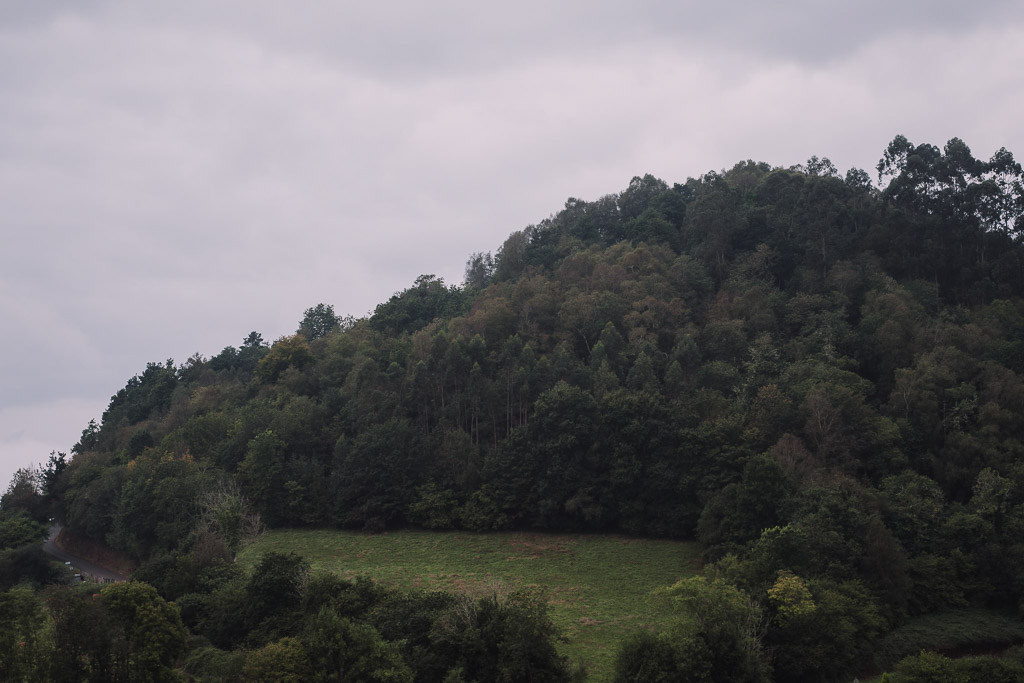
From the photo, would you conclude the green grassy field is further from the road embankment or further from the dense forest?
the road embankment

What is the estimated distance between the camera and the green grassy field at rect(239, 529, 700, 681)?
30188 mm

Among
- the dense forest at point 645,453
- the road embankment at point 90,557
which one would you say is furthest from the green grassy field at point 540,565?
the road embankment at point 90,557

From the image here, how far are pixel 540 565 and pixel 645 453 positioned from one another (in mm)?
8401

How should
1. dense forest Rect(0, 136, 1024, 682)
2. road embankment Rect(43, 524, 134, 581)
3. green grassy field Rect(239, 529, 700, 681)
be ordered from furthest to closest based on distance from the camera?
road embankment Rect(43, 524, 134, 581)
green grassy field Rect(239, 529, 700, 681)
dense forest Rect(0, 136, 1024, 682)

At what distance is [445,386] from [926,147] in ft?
133

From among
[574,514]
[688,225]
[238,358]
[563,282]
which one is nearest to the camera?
[574,514]

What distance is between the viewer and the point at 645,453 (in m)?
40.5

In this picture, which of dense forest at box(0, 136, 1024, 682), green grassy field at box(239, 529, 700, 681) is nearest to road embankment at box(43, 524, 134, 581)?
dense forest at box(0, 136, 1024, 682)

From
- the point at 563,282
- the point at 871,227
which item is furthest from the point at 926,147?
the point at 563,282

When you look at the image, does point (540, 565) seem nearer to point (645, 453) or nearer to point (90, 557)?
point (645, 453)

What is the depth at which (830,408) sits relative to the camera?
38219 millimetres

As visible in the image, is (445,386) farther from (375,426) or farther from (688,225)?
(688,225)

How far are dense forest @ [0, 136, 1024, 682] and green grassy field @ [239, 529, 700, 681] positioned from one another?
1320 millimetres

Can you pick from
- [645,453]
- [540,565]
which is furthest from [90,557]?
[645,453]
